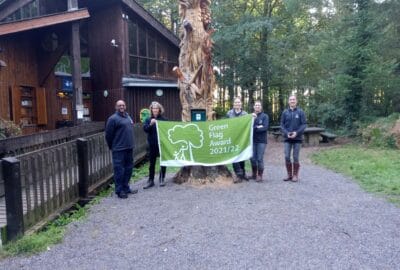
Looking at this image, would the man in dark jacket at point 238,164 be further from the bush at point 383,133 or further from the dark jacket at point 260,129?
the bush at point 383,133

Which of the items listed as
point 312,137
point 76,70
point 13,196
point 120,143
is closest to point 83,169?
point 120,143

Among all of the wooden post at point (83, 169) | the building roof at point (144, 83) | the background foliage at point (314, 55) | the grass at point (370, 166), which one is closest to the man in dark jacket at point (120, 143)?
the wooden post at point (83, 169)

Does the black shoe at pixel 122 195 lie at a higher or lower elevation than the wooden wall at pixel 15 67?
lower

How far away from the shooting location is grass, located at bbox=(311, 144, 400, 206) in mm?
7251

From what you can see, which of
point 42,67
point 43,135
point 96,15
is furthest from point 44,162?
point 96,15

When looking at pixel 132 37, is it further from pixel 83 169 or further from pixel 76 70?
pixel 83 169

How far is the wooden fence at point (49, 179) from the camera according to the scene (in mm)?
4344

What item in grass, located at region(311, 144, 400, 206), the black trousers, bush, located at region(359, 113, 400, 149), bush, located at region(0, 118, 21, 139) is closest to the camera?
grass, located at region(311, 144, 400, 206)

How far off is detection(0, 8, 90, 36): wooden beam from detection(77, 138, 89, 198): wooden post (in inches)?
242

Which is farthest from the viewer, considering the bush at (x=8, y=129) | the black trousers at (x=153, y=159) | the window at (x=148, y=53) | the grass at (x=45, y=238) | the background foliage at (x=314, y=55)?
the window at (x=148, y=53)

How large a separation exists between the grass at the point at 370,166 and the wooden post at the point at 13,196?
5585 mm

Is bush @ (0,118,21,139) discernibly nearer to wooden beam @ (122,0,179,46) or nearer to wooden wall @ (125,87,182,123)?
wooden wall @ (125,87,182,123)

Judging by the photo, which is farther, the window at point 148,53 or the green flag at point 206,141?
the window at point 148,53

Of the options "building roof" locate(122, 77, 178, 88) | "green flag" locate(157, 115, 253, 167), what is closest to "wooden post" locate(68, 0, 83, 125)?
"building roof" locate(122, 77, 178, 88)
